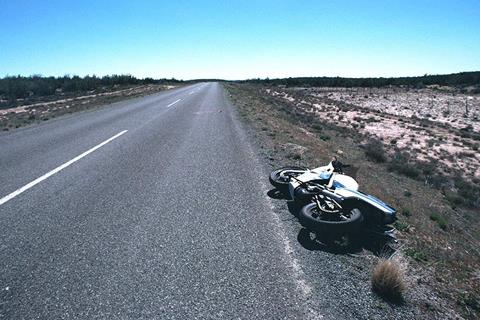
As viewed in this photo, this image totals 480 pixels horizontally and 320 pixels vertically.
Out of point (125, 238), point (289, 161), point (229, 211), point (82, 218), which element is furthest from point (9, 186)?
point (289, 161)

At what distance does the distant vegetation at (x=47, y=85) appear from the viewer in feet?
141

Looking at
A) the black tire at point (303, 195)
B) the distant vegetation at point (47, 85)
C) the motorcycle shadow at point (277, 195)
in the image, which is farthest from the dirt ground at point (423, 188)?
the distant vegetation at point (47, 85)

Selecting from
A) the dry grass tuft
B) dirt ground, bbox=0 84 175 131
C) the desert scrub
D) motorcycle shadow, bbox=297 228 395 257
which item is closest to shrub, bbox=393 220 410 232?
motorcycle shadow, bbox=297 228 395 257

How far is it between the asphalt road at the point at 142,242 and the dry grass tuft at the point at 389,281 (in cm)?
72

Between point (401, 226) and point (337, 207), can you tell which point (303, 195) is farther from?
point (401, 226)

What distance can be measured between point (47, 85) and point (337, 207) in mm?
57474

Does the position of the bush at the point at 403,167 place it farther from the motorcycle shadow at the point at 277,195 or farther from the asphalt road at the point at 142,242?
the motorcycle shadow at the point at 277,195

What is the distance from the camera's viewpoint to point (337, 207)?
449cm

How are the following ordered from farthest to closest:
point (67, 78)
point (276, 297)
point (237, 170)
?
1. point (67, 78)
2. point (237, 170)
3. point (276, 297)

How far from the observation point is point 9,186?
20.1 ft

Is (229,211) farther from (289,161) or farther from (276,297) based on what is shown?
(289,161)

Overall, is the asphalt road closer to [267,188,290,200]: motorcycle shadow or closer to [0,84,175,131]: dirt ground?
[267,188,290,200]: motorcycle shadow

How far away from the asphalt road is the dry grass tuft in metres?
0.72

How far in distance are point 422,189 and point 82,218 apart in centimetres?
847
